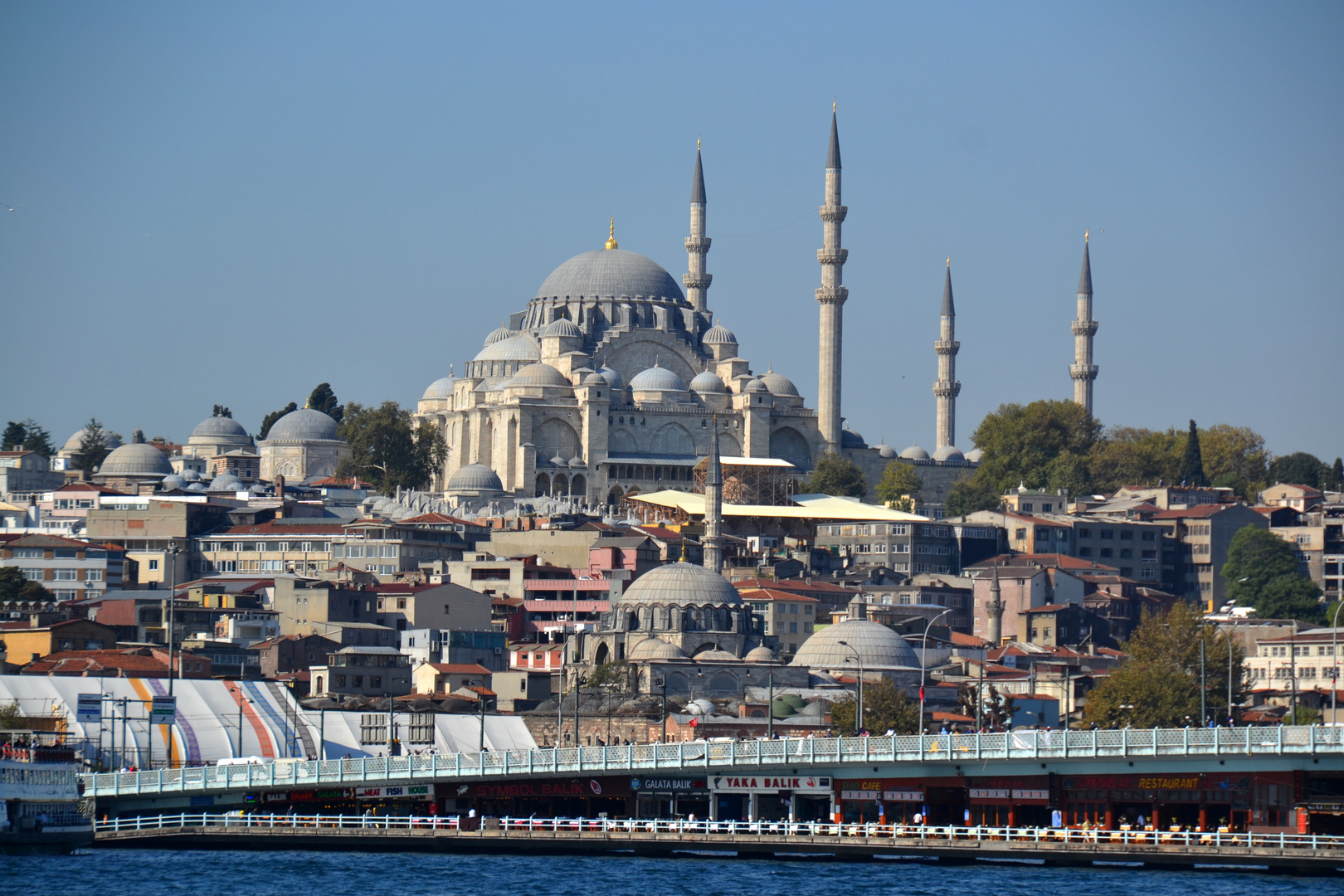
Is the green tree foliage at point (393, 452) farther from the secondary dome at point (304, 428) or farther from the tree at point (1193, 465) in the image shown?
the tree at point (1193, 465)

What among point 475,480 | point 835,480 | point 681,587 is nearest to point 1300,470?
point 835,480

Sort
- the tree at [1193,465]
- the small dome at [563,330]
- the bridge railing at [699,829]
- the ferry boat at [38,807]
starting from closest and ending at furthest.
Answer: the bridge railing at [699,829]
the ferry boat at [38,807]
the tree at [1193,465]
the small dome at [563,330]

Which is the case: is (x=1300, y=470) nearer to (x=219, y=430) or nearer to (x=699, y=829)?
(x=219, y=430)

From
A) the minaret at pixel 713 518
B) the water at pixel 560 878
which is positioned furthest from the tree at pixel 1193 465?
the water at pixel 560 878

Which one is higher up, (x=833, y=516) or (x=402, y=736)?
(x=833, y=516)

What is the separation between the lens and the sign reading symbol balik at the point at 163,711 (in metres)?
52.3

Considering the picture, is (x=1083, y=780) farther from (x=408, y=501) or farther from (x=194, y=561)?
(x=408, y=501)

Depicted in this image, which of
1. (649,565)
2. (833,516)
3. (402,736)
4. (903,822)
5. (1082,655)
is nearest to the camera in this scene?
(903,822)

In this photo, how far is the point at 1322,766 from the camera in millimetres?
43938

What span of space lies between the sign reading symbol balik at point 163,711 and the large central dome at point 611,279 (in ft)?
196

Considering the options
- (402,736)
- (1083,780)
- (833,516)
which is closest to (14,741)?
(402,736)

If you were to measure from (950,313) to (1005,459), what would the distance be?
7.94m

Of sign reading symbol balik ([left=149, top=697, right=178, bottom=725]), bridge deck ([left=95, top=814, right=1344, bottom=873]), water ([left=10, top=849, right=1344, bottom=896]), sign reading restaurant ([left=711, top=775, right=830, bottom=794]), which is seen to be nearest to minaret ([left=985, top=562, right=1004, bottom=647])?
sign reading restaurant ([left=711, top=775, right=830, bottom=794])

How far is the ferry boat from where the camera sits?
147 feet
